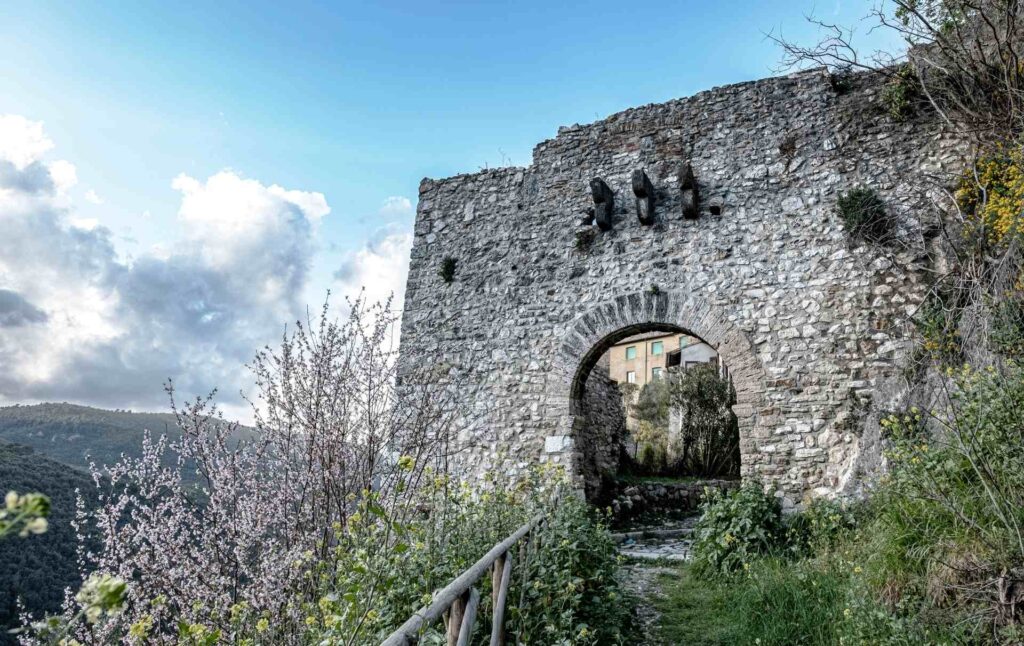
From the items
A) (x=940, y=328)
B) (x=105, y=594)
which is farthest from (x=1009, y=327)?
(x=105, y=594)

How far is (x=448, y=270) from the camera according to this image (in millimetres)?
8883

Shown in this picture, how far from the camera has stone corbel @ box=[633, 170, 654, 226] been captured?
7.67m

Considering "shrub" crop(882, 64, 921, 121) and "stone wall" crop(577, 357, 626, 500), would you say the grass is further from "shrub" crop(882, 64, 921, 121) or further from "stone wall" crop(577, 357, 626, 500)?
"shrub" crop(882, 64, 921, 121)

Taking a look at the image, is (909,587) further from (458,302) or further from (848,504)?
(458,302)

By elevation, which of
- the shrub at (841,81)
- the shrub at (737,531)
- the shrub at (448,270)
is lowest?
the shrub at (737,531)

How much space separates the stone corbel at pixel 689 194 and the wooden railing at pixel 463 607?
18.0ft

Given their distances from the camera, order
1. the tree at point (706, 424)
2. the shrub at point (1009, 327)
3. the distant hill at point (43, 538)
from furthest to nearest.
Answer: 1. the tree at point (706, 424)
2. the distant hill at point (43, 538)
3. the shrub at point (1009, 327)

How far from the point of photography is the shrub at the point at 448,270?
8875 millimetres

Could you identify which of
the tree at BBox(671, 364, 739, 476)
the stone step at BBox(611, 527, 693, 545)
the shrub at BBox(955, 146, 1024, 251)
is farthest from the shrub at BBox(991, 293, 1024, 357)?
the tree at BBox(671, 364, 739, 476)

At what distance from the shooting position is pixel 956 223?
635 centimetres

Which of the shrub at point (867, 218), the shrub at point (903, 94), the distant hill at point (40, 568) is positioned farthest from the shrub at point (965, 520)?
the distant hill at point (40, 568)

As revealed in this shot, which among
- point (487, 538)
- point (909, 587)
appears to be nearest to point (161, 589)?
point (487, 538)

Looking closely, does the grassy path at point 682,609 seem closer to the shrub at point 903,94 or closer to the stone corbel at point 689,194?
the stone corbel at point 689,194

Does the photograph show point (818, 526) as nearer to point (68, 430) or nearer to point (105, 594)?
point (105, 594)
